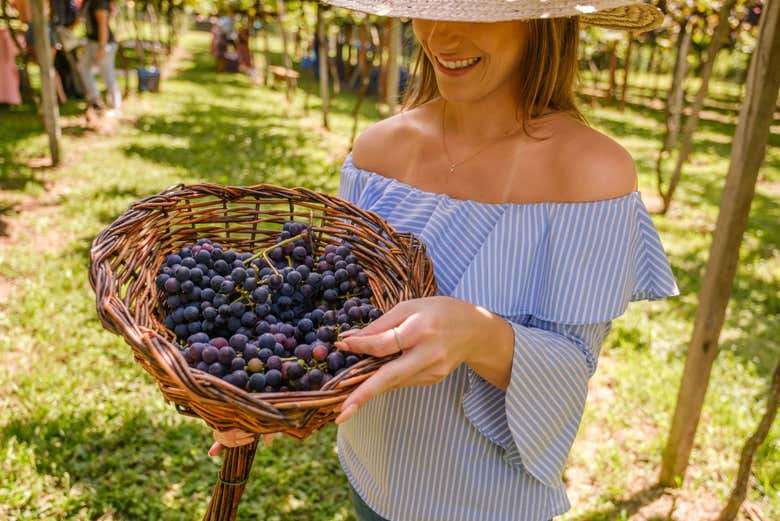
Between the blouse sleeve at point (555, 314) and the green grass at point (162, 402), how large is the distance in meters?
1.86

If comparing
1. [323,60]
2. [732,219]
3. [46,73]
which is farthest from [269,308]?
[323,60]

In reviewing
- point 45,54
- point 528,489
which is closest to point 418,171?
point 528,489

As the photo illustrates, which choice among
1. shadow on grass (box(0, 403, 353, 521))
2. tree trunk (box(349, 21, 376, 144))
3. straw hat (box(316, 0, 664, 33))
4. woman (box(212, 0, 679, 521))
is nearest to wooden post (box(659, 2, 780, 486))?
woman (box(212, 0, 679, 521))

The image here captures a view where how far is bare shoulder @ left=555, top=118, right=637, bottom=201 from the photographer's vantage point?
4.64 ft

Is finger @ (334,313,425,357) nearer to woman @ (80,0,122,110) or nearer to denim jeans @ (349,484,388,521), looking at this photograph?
denim jeans @ (349,484,388,521)

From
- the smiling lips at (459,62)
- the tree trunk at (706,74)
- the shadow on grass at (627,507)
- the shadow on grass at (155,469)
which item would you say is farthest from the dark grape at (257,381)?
the tree trunk at (706,74)

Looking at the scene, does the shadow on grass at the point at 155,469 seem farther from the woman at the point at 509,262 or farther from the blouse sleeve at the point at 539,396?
the blouse sleeve at the point at 539,396

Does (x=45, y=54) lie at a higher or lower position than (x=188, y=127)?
higher

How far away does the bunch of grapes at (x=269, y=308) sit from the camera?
1106 mm

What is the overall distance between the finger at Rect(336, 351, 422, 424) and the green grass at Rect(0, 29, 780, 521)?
224 cm

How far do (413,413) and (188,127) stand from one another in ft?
33.1

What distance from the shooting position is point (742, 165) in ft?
8.32

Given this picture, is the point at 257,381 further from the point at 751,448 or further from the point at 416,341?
the point at 751,448

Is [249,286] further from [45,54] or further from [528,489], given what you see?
[45,54]
